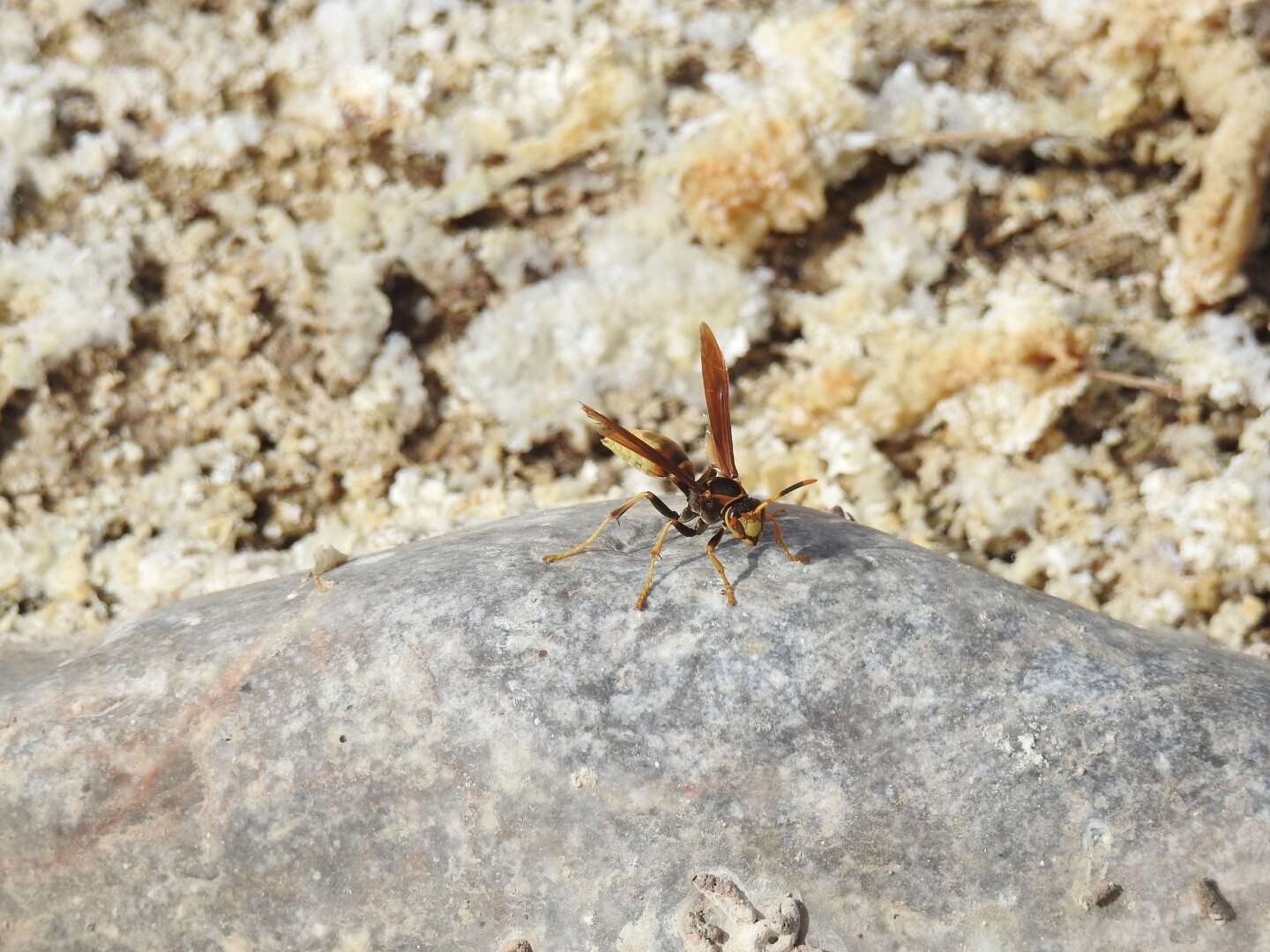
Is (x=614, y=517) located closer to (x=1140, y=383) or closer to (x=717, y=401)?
(x=717, y=401)

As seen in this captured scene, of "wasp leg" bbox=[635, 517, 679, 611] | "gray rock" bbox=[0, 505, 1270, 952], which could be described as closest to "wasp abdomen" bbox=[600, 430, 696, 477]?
"wasp leg" bbox=[635, 517, 679, 611]

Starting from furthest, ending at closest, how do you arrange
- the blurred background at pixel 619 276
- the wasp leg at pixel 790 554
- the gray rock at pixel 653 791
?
the blurred background at pixel 619 276 < the wasp leg at pixel 790 554 < the gray rock at pixel 653 791

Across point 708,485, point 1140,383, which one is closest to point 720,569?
point 708,485

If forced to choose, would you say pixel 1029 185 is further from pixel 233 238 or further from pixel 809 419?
pixel 233 238

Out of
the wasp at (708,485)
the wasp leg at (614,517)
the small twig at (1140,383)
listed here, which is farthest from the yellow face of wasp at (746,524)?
the small twig at (1140,383)

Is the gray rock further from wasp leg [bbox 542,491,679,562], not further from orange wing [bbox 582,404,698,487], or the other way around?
orange wing [bbox 582,404,698,487]

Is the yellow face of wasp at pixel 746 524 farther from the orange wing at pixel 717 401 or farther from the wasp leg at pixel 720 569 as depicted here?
the orange wing at pixel 717 401
